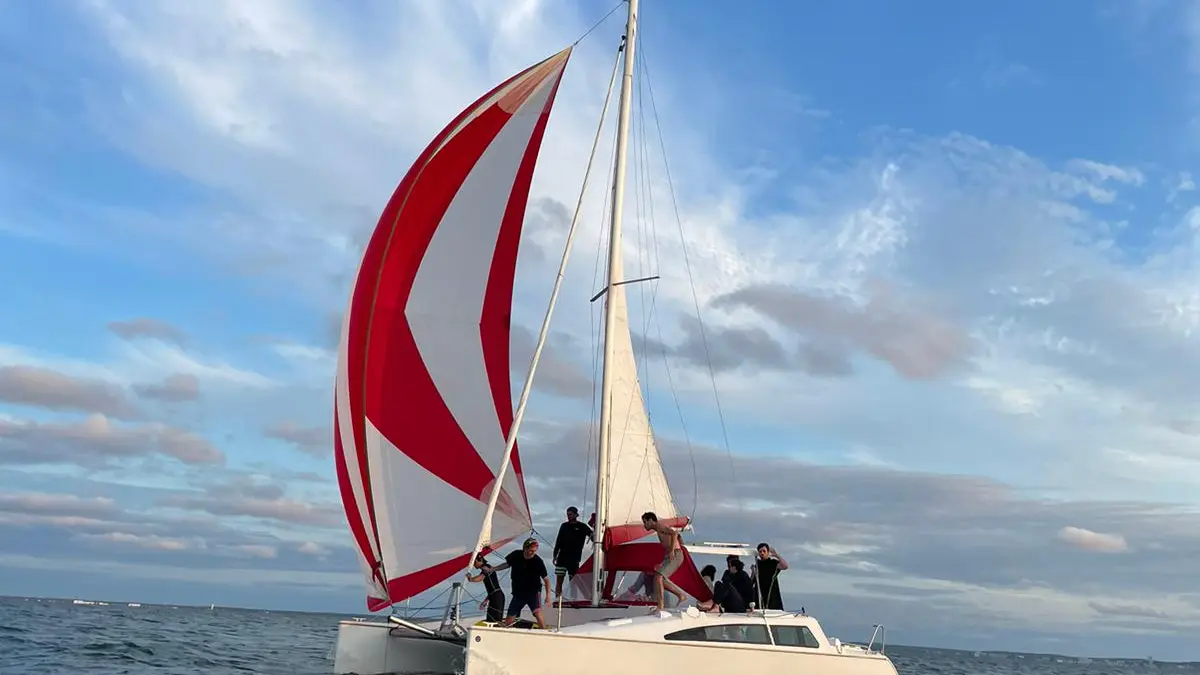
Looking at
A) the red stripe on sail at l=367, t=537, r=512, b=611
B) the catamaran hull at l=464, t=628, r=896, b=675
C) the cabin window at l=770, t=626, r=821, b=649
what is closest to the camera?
the catamaran hull at l=464, t=628, r=896, b=675

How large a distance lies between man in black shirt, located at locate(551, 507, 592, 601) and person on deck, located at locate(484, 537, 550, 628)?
1.39 meters

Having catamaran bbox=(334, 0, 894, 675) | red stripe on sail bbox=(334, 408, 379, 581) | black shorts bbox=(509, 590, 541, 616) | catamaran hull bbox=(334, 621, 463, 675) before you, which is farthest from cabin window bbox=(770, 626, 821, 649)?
red stripe on sail bbox=(334, 408, 379, 581)

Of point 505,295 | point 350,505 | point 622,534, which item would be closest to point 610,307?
point 505,295

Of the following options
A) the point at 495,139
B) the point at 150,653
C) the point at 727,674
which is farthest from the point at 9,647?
the point at 727,674

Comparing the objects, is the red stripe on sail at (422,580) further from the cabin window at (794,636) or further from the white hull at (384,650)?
the cabin window at (794,636)

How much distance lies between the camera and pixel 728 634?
37.0ft

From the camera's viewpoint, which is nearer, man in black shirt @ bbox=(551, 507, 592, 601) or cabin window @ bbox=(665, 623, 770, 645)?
cabin window @ bbox=(665, 623, 770, 645)

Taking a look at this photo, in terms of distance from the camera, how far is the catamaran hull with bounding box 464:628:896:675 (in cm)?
1030

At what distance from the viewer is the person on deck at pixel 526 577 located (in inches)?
460

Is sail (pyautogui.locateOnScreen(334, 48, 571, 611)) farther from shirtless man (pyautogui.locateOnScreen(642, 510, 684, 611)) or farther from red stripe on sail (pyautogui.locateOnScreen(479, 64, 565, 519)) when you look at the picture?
shirtless man (pyautogui.locateOnScreen(642, 510, 684, 611))

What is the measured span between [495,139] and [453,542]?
5.45 metres

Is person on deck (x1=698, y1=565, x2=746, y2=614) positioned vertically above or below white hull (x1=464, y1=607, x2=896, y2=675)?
above

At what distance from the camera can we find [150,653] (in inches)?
807

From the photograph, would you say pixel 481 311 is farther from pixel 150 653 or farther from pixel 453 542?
pixel 150 653
